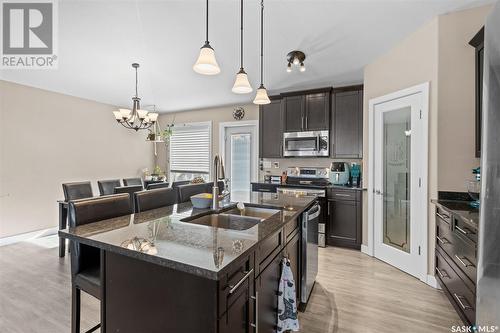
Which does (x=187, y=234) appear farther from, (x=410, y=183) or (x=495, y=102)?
(x=410, y=183)

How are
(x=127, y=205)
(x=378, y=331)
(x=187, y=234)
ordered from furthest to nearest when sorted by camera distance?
(x=127, y=205) < (x=378, y=331) < (x=187, y=234)

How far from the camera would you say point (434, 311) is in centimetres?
208

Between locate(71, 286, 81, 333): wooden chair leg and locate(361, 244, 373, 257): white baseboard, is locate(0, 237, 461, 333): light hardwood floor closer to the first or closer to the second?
locate(361, 244, 373, 257): white baseboard

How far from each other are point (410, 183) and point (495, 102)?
183 cm

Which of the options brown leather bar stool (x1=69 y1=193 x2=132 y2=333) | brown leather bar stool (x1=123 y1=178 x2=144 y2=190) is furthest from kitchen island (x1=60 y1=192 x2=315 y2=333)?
brown leather bar stool (x1=123 y1=178 x2=144 y2=190)

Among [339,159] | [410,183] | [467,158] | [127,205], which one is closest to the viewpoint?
[127,205]

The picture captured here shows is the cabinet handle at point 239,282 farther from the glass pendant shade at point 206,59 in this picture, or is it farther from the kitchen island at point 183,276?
the glass pendant shade at point 206,59

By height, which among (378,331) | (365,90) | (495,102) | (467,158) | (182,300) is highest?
(365,90)

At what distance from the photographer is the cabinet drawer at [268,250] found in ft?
4.28

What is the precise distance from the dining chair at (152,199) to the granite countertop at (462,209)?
2446 millimetres

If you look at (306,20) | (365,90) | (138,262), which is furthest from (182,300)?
→ (365,90)

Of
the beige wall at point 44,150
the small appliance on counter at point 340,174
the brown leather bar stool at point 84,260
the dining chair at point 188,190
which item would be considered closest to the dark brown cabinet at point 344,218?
the small appliance on counter at point 340,174

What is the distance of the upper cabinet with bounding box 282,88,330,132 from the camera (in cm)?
403

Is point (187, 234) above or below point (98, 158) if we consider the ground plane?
below
